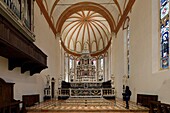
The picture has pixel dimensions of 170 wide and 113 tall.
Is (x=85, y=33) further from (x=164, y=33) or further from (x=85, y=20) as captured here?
(x=164, y=33)

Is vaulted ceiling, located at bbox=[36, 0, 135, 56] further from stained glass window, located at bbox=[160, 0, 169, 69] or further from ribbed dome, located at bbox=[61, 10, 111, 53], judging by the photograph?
stained glass window, located at bbox=[160, 0, 169, 69]

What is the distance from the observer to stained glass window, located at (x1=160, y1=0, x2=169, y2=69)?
8.94 m

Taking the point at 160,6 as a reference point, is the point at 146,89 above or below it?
below

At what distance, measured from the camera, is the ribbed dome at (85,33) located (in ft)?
84.9

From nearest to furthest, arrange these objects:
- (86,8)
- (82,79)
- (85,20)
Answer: (86,8), (85,20), (82,79)

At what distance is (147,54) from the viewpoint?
10828 mm

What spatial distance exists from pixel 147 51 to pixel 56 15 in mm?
11434

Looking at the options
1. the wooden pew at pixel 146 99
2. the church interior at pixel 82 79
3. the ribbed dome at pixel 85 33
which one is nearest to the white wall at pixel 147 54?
the church interior at pixel 82 79

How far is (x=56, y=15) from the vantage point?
2011cm

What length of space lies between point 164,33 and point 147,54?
1.79 m

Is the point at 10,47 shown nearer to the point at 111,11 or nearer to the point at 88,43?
the point at 111,11

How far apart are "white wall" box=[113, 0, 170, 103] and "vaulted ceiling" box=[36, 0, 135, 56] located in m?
2.37

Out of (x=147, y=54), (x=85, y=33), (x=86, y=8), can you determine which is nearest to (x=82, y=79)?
(x=85, y=33)

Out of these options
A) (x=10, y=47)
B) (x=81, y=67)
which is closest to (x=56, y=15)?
(x=81, y=67)
